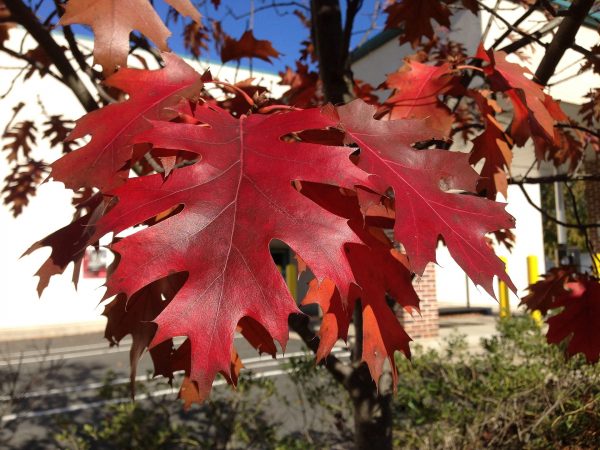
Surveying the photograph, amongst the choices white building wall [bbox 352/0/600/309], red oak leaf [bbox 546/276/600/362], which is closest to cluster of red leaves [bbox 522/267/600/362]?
red oak leaf [bbox 546/276/600/362]

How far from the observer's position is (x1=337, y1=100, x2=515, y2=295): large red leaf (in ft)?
2.45

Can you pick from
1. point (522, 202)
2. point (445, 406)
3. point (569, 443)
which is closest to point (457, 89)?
point (569, 443)

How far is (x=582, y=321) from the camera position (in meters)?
1.56

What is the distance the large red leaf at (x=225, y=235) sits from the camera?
0.68 metres

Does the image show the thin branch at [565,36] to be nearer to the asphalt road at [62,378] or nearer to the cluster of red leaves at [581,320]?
the cluster of red leaves at [581,320]

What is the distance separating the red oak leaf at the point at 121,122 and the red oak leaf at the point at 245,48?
0.96m

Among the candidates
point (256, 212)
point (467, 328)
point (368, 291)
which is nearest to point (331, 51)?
point (368, 291)

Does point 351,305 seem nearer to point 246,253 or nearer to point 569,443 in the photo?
point 246,253

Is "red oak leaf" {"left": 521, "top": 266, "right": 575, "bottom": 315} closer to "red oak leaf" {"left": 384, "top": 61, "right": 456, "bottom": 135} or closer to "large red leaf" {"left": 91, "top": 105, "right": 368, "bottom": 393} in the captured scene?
"red oak leaf" {"left": 384, "top": 61, "right": 456, "bottom": 135}

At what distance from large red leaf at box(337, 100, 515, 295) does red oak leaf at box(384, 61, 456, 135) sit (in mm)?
352

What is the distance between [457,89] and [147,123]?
2.66ft

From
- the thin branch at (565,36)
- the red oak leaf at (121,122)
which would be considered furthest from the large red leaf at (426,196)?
the thin branch at (565,36)

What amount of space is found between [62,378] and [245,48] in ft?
24.1

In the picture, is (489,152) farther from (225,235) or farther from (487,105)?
(225,235)
